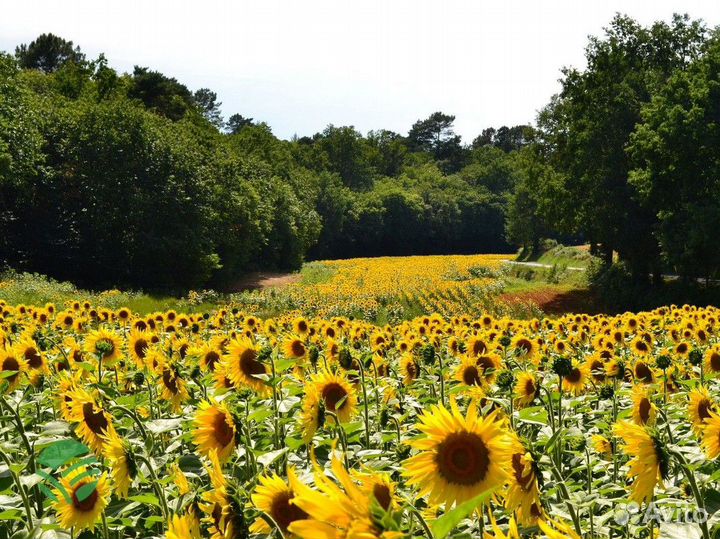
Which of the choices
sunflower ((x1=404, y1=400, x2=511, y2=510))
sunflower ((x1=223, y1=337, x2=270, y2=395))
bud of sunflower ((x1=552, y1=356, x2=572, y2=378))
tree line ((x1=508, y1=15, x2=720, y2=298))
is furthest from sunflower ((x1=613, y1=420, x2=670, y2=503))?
tree line ((x1=508, y1=15, x2=720, y2=298))

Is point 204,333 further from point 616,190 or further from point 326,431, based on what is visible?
point 616,190

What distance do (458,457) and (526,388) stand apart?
2030 mm

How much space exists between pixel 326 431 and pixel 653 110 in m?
23.1

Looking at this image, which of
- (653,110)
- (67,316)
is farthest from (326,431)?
(653,110)

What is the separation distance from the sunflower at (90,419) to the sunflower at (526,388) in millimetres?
2111

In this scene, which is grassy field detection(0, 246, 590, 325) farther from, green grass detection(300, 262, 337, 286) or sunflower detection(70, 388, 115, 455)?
sunflower detection(70, 388, 115, 455)

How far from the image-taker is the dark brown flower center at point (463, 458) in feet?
5.49

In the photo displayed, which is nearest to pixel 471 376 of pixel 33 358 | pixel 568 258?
pixel 33 358

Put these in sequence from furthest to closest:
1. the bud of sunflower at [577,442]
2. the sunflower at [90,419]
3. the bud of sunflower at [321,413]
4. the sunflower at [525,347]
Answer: the sunflower at [525,347]
the bud of sunflower at [577,442]
the bud of sunflower at [321,413]
the sunflower at [90,419]

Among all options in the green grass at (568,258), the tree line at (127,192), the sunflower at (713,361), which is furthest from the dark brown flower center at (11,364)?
the green grass at (568,258)

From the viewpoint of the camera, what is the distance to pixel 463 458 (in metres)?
1.68

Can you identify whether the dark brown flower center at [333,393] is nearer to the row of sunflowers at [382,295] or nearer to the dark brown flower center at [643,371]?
the dark brown flower center at [643,371]

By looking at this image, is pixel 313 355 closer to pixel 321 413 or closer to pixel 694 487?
pixel 321 413

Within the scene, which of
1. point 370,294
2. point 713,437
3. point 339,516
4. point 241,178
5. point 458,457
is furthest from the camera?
point 241,178
